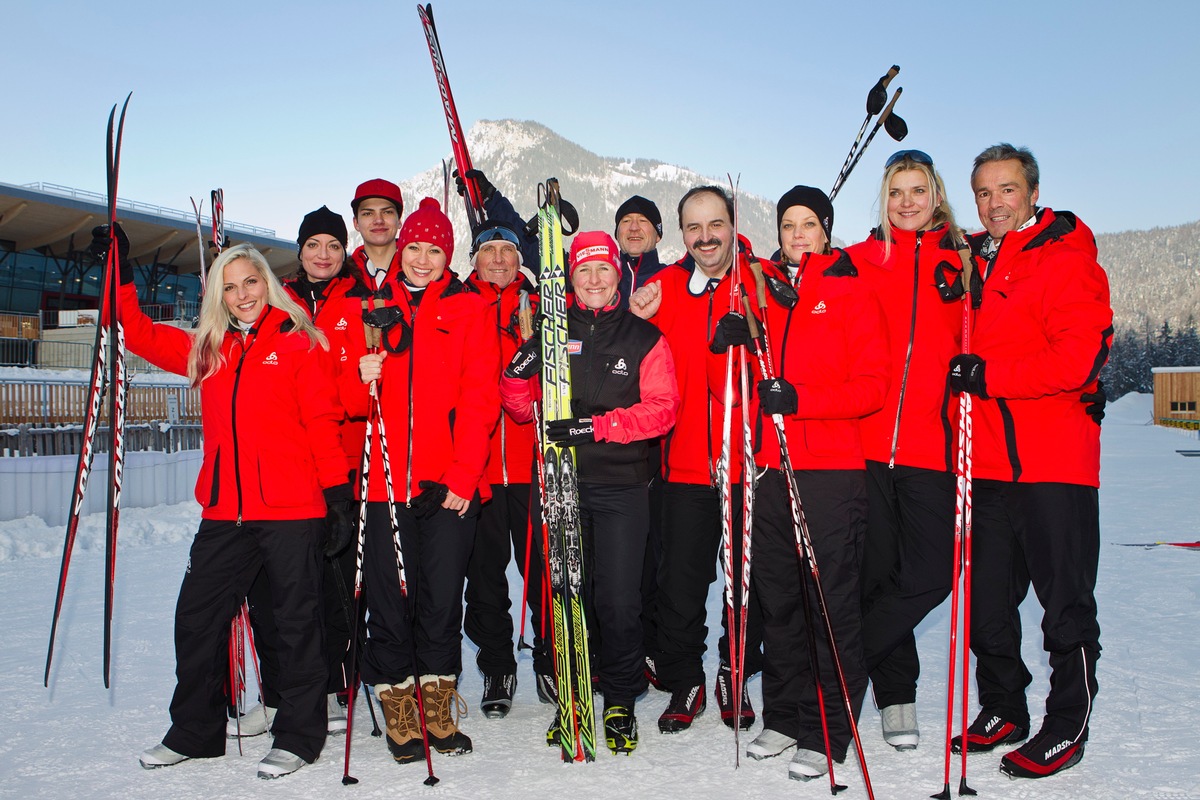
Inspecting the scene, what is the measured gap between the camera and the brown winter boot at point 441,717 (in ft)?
10.7

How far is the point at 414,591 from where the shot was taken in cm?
343

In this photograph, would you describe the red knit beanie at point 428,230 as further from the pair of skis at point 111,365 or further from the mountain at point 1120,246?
the mountain at point 1120,246

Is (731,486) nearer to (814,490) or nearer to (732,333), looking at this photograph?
(814,490)

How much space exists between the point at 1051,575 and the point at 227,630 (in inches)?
119

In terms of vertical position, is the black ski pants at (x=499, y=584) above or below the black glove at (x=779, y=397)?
below

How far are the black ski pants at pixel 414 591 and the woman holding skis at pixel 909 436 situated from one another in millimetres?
1616

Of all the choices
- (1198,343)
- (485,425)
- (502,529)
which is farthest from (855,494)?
(1198,343)

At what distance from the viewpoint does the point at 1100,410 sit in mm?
3119

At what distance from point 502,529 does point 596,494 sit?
0.84m

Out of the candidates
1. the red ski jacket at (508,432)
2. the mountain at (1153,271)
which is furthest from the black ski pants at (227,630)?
the mountain at (1153,271)

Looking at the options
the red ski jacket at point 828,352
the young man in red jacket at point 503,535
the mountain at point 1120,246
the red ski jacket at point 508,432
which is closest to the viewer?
the red ski jacket at point 828,352

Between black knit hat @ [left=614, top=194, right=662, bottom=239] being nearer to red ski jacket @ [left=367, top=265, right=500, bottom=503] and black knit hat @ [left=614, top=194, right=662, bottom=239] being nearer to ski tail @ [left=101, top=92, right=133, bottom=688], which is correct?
red ski jacket @ [left=367, top=265, right=500, bottom=503]

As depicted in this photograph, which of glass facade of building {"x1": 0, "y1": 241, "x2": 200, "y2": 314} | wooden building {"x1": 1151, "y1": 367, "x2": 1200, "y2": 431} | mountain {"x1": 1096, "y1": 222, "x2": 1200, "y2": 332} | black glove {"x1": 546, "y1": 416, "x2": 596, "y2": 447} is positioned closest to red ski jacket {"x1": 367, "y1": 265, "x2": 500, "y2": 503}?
black glove {"x1": 546, "y1": 416, "x2": 596, "y2": 447}

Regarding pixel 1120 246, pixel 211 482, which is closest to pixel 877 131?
pixel 211 482
